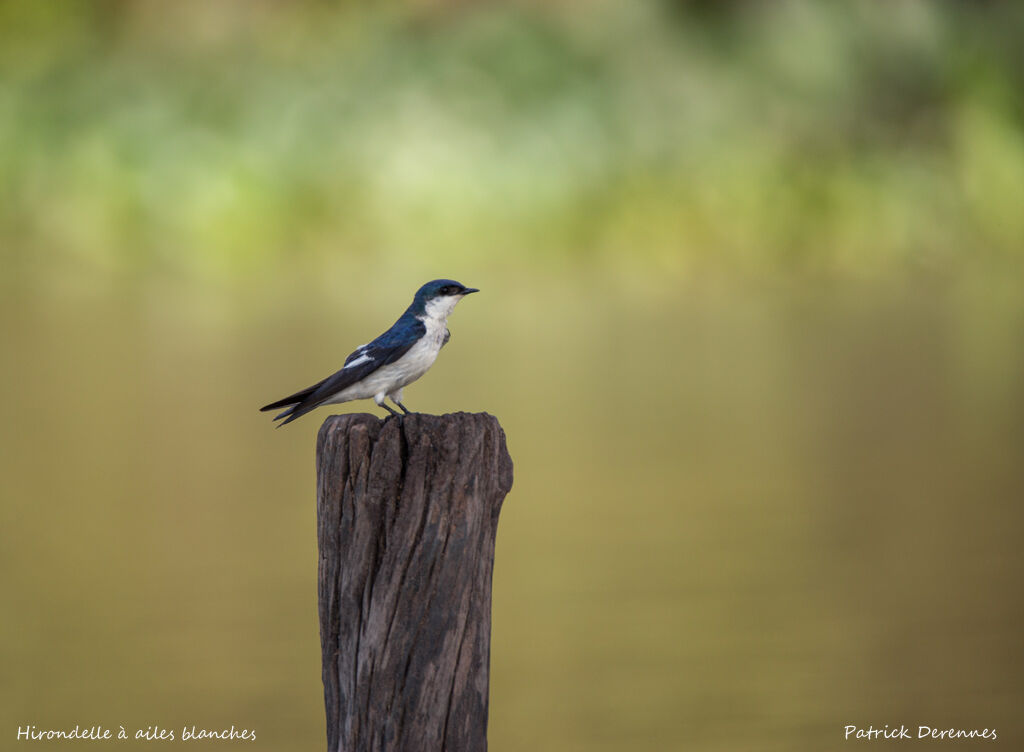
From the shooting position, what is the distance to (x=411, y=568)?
118 inches

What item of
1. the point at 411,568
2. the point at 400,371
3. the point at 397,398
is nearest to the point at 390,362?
the point at 400,371

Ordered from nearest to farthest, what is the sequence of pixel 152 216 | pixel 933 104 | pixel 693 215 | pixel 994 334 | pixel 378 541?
pixel 378 541 → pixel 994 334 → pixel 152 216 → pixel 693 215 → pixel 933 104

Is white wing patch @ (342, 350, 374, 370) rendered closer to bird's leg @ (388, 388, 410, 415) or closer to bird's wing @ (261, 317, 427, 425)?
bird's wing @ (261, 317, 427, 425)

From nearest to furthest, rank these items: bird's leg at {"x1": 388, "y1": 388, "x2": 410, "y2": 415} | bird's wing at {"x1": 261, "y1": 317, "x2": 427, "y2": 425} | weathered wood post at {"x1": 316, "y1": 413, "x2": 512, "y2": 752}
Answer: weathered wood post at {"x1": 316, "y1": 413, "x2": 512, "y2": 752} → bird's wing at {"x1": 261, "y1": 317, "x2": 427, "y2": 425} → bird's leg at {"x1": 388, "y1": 388, "x2": 410, "y2": 415}

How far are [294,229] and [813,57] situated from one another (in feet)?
53.5

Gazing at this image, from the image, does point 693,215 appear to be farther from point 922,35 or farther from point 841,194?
point 922,35

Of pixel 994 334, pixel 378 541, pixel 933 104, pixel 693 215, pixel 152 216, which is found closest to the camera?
pixel 378 541

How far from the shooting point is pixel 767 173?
3322cm

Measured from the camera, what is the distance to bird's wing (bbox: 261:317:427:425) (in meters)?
3.71

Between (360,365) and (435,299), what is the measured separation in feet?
1.17

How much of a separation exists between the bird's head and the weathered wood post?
2.96 feet

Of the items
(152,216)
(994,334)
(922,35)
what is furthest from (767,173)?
(152,216)

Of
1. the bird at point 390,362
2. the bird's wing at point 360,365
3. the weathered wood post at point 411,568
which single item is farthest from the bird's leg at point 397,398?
the weathered wood post at point 411,568

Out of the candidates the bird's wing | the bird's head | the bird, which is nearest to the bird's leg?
the bird
